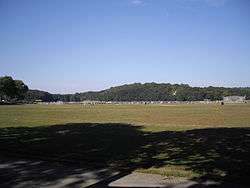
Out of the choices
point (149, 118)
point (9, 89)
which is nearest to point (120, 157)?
point (149, 118)

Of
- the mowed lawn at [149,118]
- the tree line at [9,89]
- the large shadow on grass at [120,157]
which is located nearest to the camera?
the large shadow on grass at [120,157]

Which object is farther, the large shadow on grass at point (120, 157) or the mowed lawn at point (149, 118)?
the mowed lawn at point (149, 118)

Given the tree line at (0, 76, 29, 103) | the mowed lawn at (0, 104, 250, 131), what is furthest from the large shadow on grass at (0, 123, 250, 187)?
the tree line at (0, 76, 29, 103)

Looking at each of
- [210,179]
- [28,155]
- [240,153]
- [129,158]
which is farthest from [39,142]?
[210,179]

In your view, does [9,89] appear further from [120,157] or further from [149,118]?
[120,157]

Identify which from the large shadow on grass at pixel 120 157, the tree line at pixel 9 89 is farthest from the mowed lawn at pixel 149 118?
the tree line at pixel 9 89

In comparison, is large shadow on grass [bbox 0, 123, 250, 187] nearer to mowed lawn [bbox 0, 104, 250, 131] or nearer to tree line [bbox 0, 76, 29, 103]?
mowed lawn [bbox 0, 104, 250, 131]

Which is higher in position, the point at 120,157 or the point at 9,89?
the point at 9,89

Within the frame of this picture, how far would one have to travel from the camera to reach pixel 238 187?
7.89 meters

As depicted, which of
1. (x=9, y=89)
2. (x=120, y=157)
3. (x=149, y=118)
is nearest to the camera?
(x=120, y=157)

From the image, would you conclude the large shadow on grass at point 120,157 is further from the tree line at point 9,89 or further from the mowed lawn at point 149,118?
the tree line at point 9,89

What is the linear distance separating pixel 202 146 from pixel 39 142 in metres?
7.25

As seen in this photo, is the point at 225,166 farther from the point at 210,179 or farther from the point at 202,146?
the point at 202,146

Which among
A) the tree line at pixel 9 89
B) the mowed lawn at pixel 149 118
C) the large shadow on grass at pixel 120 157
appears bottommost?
the large shadow on grass at pixel 120 157
